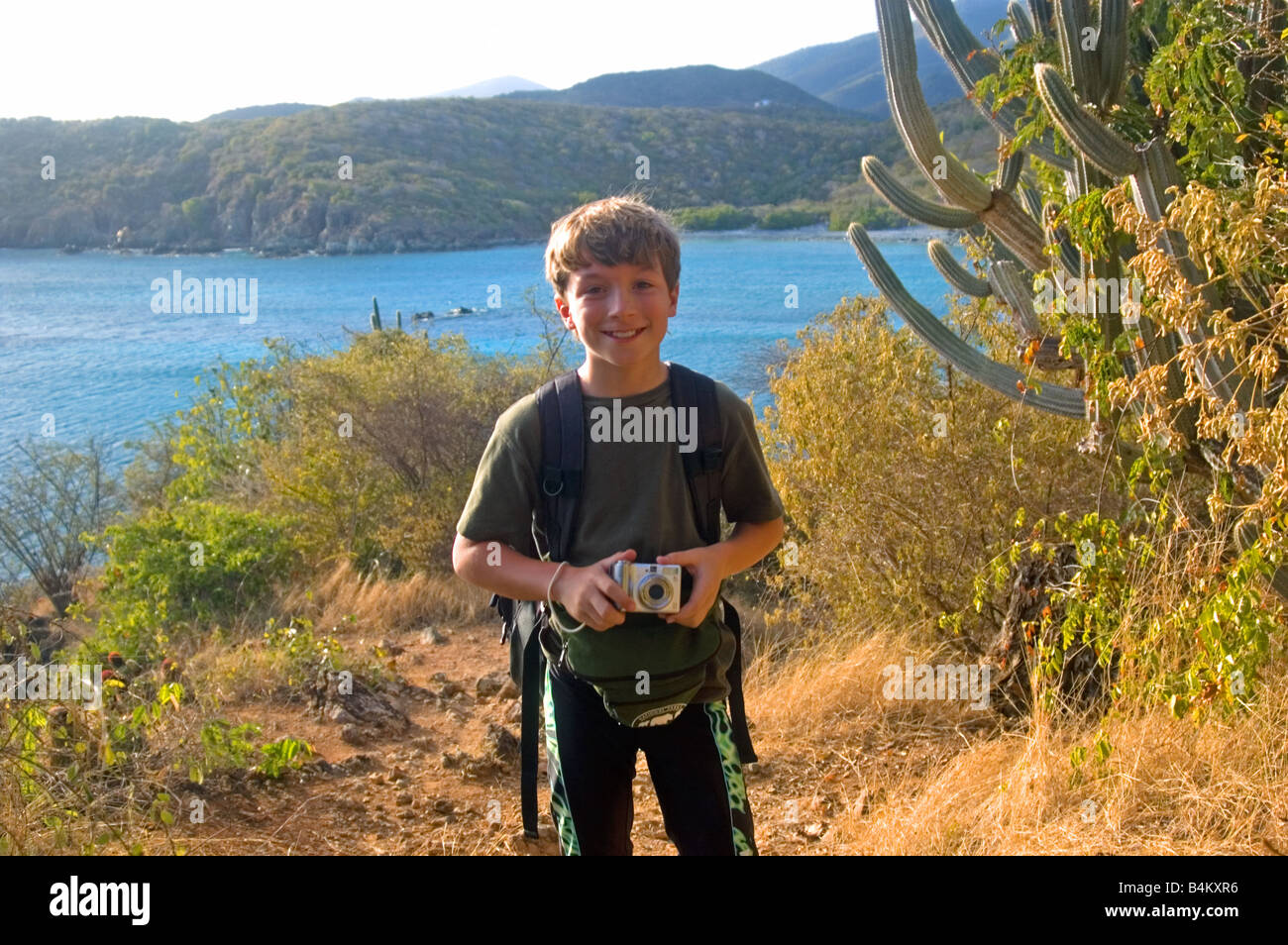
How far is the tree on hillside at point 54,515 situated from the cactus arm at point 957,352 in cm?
918

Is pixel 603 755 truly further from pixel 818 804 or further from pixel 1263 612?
pixel 818 804

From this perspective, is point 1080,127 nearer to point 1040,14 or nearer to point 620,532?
point 1040,14

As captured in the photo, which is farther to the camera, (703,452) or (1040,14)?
(1040,14)

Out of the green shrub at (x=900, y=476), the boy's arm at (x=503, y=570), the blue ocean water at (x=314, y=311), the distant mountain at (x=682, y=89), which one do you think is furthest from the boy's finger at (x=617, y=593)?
the distant mountain at (x=682, y=89)

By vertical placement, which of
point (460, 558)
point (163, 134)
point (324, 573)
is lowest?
point (324, 573)

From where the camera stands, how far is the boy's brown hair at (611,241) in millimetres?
2227

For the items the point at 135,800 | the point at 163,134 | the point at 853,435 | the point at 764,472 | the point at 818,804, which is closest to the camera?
the point at 764,472

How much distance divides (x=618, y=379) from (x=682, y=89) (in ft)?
214

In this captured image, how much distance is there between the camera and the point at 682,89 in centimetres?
6406

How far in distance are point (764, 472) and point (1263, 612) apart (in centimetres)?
134

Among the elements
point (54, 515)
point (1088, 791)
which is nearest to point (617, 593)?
point (1088, 791)

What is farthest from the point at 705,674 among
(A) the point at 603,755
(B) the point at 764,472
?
(B) the point at 764,472

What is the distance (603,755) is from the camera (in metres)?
2.24

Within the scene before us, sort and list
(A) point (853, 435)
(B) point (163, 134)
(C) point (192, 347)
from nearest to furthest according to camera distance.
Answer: (A) point (853, 435) → (C) point (192, 347) → (B) point (163, 134)
